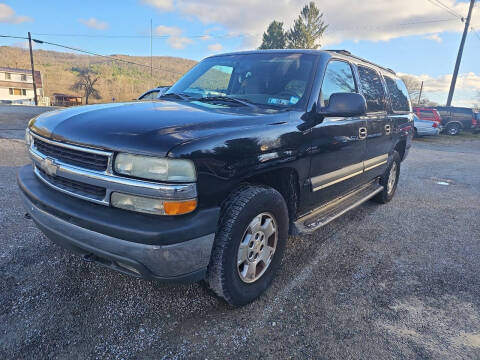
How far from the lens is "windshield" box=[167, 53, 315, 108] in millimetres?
2793

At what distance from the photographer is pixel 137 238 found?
65.9 inches

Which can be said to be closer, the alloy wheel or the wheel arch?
the alloy wheel

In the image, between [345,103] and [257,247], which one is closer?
[257,247]

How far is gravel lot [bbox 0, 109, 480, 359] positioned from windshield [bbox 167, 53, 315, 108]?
5.07 feet

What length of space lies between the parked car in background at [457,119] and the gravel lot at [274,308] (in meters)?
20.6

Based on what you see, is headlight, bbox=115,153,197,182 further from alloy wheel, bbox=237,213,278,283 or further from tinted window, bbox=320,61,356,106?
tinted window, bbox=320,61,356,106

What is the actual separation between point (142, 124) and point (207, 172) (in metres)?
0.49

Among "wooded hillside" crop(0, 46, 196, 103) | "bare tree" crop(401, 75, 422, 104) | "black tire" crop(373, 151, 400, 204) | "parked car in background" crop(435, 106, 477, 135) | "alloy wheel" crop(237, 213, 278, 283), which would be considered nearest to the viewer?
"alloy wheel" crop(237, 213, 278, 283)

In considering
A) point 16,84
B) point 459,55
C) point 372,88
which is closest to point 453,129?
point 459,55

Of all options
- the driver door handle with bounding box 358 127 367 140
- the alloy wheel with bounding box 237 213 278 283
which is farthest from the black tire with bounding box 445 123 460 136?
the alloy wheel with bounding box 237 213 278 283

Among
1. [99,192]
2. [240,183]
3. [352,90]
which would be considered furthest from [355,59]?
[99,192]

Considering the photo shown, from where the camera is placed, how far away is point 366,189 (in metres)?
4.27

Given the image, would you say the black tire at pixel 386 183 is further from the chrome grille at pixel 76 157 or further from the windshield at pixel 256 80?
the chrome grille at pixel 76 157

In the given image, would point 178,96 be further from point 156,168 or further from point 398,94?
point 398,94
